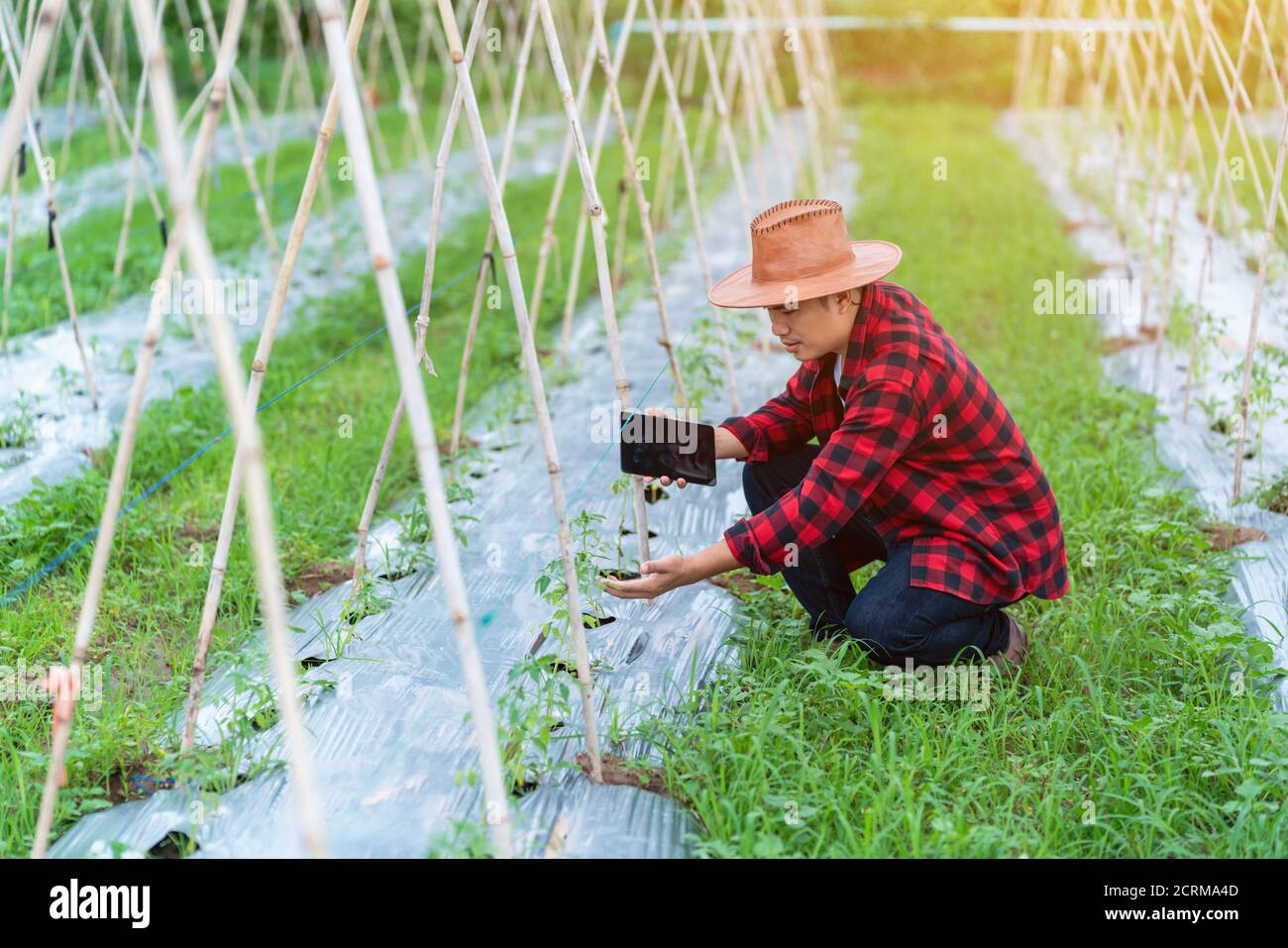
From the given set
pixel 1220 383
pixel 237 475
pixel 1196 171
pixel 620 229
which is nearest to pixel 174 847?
pixel 237 475

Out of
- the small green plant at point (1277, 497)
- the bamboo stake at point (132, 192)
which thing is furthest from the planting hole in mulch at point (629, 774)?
the bamboo stake at point (132, 192)

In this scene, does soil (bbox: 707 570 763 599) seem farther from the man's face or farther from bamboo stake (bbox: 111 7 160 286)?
bamboo stake (bbox: 111 7 160 286)

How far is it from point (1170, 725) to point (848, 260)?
3.85 feet

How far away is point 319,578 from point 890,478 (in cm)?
165

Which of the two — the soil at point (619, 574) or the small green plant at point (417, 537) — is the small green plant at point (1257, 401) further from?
the small green plant at point (417, 537)

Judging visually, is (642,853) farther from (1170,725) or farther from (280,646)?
(1170,725)

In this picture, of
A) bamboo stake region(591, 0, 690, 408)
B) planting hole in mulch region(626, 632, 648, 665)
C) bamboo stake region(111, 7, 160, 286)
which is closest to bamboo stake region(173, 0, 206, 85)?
bamboo stake region(111, 7, 160, 286)

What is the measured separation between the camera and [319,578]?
329 cm

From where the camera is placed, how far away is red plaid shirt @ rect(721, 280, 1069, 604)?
2381 mm

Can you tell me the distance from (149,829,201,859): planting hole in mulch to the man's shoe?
5.57ft

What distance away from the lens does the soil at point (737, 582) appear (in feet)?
10.3

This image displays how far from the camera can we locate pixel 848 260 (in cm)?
246

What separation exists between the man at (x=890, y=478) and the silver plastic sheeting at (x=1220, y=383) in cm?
69
